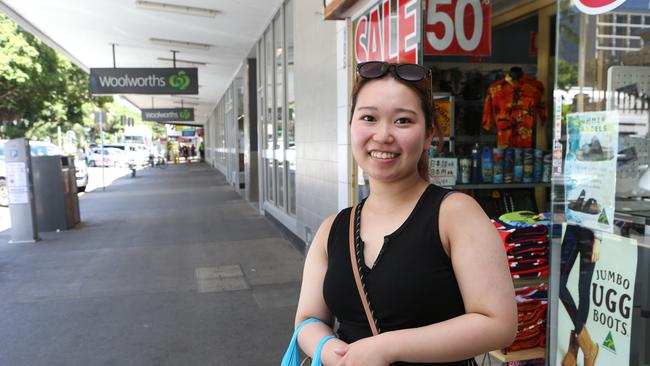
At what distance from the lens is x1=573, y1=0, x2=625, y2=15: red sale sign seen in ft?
8.23

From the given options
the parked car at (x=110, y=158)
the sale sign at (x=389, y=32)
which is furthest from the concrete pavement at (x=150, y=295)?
the parked car at (x=110, y=158)

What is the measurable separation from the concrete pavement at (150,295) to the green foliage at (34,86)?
1409 cm

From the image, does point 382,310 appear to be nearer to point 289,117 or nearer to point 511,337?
point 511,337

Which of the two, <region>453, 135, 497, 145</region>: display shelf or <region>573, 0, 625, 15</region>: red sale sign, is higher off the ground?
<region>573, 0, 625, 15</region>: red sale sign

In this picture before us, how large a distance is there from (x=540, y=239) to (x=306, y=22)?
510 cm

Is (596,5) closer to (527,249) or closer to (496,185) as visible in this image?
(527,249)

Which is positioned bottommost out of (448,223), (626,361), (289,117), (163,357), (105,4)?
(163,357)

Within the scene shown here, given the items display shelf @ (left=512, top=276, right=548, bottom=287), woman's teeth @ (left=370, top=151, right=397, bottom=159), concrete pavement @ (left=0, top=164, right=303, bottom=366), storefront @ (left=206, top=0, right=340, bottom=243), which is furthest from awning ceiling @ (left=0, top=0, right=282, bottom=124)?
woman's teeth @ (left=370, top=151, right=397, bottom=159)

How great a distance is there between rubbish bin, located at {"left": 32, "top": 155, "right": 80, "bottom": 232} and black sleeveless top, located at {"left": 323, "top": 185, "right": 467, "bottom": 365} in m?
9.81

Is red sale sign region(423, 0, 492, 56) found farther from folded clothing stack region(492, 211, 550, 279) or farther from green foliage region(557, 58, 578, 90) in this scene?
folded clothing stack region(492, 211, 550, 279)

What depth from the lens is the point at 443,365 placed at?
4.33 feet

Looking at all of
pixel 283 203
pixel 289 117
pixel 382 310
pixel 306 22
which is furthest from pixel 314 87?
pixel 382 310

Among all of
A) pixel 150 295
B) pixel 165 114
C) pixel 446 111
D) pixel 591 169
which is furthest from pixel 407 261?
pixel 165 114

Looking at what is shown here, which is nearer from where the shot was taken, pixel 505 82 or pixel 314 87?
pixel 505 82
